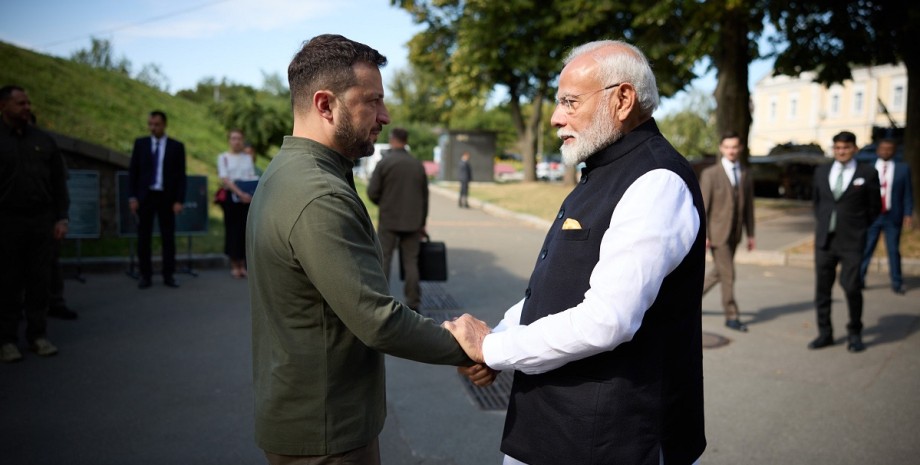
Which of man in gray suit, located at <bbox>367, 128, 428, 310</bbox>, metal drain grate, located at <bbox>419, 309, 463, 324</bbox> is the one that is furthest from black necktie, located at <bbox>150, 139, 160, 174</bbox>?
metal drain grate, located at <bbox>419, 309, 463, 324</bbox>

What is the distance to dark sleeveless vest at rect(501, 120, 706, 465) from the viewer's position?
2.04 m

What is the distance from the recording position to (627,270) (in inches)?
74.9

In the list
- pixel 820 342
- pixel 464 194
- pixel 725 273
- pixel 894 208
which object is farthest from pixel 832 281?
pixel 464 194

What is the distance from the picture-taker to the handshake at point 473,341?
2217 millimetres

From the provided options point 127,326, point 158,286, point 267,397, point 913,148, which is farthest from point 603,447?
point 913,148

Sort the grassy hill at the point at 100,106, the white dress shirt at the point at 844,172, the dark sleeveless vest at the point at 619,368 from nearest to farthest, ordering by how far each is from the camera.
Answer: the dark sleeveless vest at the point at 619,368
the white dress shirt at the point at 844,172
the grassy hill at the point at 100,106

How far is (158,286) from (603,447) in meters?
Answer: 8.24

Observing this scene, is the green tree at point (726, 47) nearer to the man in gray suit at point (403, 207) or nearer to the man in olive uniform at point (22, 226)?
the man in gray suit at point (403, 207)

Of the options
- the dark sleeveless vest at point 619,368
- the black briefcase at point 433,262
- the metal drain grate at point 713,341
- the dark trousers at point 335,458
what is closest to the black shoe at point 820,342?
the metal drain grate at point 713,341

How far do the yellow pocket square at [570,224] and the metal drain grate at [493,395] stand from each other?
315 cm

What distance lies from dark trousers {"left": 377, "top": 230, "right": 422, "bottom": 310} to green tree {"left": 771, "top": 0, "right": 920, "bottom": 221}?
394 inches

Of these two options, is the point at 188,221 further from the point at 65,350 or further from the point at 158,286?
the point at 65,350

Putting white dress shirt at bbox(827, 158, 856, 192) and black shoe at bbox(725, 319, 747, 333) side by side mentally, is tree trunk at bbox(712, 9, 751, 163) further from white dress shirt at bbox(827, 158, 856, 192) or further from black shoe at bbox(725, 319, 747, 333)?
black shoe at bbox(725, 319, 747, 333)

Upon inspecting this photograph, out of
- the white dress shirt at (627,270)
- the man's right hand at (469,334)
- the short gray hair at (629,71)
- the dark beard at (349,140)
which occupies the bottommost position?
the man's right hand at (469,334)
